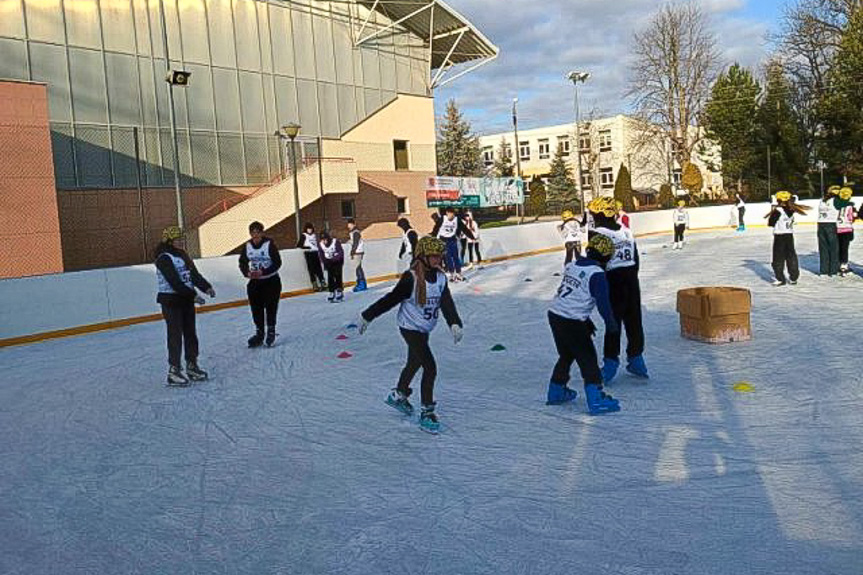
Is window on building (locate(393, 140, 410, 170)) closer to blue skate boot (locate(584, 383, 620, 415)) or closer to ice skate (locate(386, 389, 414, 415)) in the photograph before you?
ice skate (locate(386, 389, 414, 415))

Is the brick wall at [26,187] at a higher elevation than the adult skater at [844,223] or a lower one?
higher

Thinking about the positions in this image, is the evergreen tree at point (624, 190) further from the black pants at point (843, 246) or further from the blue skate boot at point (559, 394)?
the blue skate boot at point (559, 394)

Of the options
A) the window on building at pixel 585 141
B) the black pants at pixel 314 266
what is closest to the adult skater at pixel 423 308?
the black pants at pixel 314 266

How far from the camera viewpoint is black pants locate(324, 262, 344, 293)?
14.3 meters

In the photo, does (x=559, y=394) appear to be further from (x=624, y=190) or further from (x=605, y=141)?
(x=605, y=141)

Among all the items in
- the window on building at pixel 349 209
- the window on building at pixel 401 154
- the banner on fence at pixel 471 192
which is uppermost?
the window on building at pixel 401 154

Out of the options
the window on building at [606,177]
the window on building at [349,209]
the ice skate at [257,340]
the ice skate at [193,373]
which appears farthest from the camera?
the window on building at [606,177]

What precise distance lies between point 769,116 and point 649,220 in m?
20.7

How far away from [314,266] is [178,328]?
939cm

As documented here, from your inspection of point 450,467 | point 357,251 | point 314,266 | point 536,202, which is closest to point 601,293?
point 450,467

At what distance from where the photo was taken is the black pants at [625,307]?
6.60 meters

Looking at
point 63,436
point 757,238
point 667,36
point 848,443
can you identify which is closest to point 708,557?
point 848,443

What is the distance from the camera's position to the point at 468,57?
37500 millimetres

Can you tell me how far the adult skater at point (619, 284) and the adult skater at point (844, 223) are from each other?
744 centimetres
